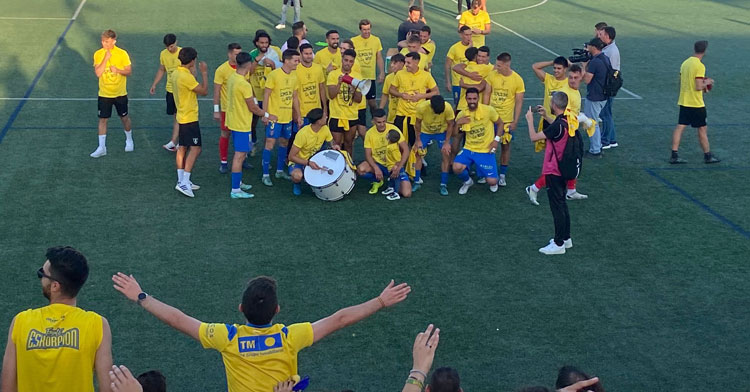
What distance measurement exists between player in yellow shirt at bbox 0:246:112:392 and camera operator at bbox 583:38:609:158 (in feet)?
35.7

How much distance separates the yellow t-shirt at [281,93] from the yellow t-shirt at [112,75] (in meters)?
2.72

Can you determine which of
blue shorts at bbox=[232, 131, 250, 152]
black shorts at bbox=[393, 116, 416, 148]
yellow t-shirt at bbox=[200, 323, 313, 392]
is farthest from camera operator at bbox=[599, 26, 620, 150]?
yellow t-shirt at bbox=[200, 323, 313, 392]

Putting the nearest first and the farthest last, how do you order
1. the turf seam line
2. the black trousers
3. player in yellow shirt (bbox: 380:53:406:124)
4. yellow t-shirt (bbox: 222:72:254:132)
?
1. the black trousers
2. the turf seam line
3. yellow t-shirt (bbox: 222:72:254:132)
4. player in yellow shirt (bbox: 380:53:406:124)

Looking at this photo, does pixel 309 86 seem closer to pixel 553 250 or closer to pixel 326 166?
pixel 326 166

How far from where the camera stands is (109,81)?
14.0 meters

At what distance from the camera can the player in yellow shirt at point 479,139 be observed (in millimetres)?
12672

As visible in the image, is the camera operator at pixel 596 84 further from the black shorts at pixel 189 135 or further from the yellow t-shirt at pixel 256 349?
the yellow t-shirt at pixel 256 349

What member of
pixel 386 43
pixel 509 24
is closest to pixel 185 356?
pixel 386 43

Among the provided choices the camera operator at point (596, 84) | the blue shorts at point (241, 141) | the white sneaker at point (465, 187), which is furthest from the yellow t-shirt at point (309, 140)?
the camera operator at point (596, 84)

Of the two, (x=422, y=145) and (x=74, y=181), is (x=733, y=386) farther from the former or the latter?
(x=74, y=181)

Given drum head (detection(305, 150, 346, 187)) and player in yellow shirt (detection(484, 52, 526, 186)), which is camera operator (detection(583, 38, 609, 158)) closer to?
player in yellow shirt (detection(484, 52, 526, 186))

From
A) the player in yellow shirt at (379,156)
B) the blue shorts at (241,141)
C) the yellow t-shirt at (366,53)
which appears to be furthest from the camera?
the yellow t-shirt at (366,53)

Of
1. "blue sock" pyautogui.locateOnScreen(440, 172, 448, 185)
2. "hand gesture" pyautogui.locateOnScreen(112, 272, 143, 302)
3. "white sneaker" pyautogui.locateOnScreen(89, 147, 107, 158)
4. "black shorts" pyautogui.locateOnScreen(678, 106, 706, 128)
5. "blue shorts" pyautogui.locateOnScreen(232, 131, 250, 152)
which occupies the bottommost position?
"white sneaker" pyautogui.locateOnScreen(89, 147, 107, 158)

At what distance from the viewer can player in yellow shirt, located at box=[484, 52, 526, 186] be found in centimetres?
1339
